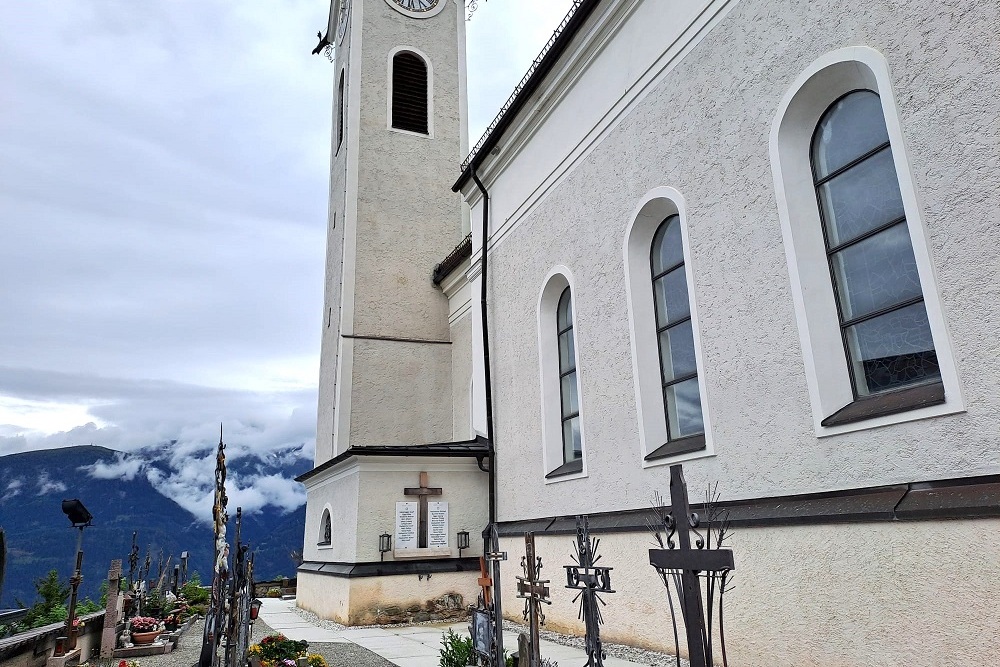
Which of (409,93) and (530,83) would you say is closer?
(530,83)

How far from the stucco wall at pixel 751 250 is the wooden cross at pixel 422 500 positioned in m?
1.88

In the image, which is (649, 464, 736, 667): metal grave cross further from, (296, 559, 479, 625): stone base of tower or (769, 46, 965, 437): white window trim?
(296, 559, 479, 625): stone base of tower

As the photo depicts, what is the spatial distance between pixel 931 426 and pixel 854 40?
2.91m

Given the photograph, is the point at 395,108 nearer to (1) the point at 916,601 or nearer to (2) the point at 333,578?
(2) the point at 333,578

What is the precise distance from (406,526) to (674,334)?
6.43 m

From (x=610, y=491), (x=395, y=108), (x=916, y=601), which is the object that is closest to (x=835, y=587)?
(x=916, y=601)

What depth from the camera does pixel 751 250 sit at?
5953 mm

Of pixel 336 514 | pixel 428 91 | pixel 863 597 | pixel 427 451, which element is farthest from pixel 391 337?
pixel 863 597

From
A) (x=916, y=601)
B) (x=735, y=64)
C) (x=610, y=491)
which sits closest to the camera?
(x=916, y=601)

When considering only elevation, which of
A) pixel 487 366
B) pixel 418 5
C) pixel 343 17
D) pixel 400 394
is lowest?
pixel 487 366

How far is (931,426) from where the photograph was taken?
14.1ft

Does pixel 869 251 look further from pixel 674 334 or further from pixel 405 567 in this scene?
pixel 405 567

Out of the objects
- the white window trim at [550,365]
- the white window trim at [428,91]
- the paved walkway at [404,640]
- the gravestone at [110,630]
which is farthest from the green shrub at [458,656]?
the white window trim at [428,91]

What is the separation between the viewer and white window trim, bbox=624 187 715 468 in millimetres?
6891
